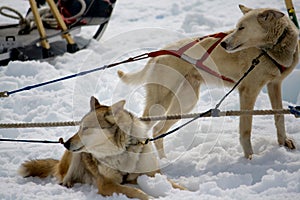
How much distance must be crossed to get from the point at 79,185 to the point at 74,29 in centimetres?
399

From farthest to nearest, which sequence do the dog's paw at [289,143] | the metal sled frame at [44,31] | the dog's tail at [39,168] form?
1. the metal sled frame at [44,31]
2. the dog's paw at [289,143]
3. the dog's tail at [39,168]

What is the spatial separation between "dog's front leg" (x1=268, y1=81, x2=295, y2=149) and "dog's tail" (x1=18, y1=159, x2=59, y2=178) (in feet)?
5.99

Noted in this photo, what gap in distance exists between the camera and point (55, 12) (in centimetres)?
679

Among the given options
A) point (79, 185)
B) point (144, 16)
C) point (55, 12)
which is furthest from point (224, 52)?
point (144, 16)

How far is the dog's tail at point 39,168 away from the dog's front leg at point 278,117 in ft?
5.99

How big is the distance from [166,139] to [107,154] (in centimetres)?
115

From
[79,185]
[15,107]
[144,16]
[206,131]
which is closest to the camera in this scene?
[79,185]

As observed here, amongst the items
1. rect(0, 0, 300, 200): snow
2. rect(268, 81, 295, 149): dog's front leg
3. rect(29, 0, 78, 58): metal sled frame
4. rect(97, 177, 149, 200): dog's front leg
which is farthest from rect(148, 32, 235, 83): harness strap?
rect(29, 0, 78, 58): metal sled frame

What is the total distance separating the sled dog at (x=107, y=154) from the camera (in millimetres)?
3160

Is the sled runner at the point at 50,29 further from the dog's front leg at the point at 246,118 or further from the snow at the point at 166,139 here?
the dog's front leg at the point at 246,118

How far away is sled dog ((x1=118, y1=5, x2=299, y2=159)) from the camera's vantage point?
3574 millimetres

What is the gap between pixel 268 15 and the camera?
3.52 meters

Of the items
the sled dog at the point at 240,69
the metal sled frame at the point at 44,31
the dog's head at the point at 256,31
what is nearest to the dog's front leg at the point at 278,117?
the sled dog at the point at 240,69

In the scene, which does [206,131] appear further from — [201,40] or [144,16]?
[144,16]
